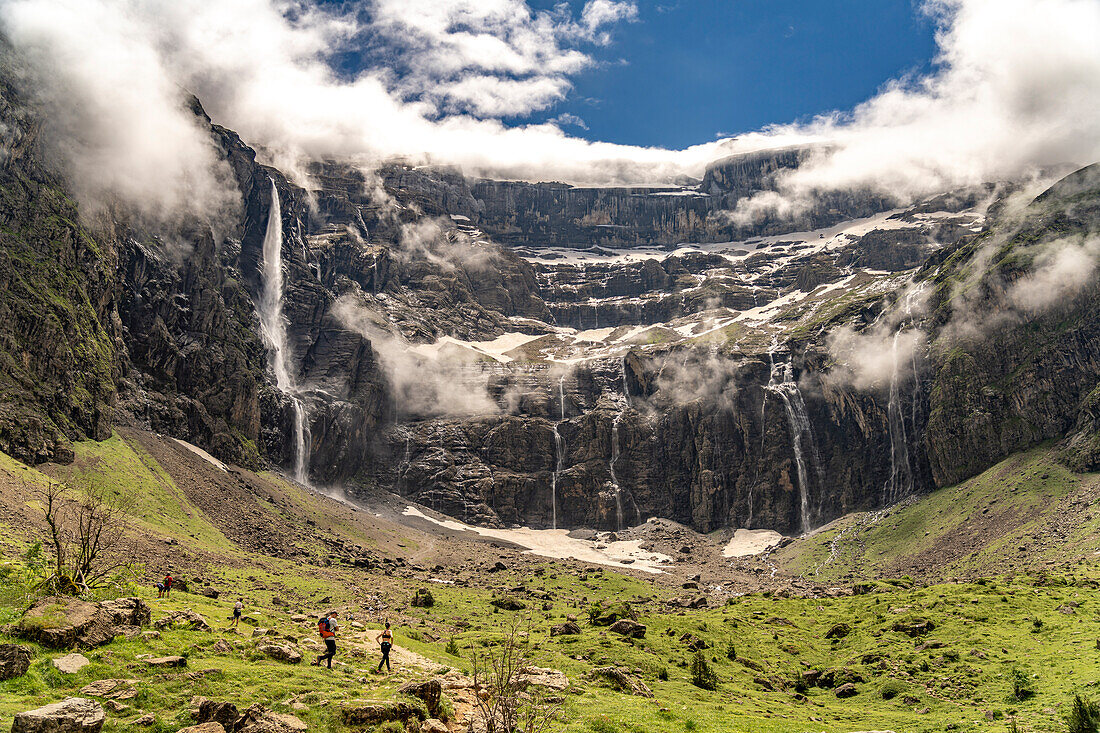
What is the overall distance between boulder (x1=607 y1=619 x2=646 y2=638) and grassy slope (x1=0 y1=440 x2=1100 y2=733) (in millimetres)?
1045

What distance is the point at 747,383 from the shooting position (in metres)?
184

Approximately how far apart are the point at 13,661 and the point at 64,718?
4590 mm

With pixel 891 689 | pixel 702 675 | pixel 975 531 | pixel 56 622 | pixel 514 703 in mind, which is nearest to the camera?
pixel 514 703

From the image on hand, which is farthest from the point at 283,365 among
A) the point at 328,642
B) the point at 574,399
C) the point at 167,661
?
the point at 167,661

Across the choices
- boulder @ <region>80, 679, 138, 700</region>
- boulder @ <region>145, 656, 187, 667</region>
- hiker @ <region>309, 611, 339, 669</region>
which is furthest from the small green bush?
boulder @ <region>80, 679, 138, 700</region>

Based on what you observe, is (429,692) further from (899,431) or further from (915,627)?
(899,431)

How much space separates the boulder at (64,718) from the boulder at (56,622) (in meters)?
5.64

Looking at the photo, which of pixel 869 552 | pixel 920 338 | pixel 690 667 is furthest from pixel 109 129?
pixel 920 338

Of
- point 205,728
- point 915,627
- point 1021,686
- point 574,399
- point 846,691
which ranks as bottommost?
point 846,691

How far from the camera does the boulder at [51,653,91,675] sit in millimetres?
21438

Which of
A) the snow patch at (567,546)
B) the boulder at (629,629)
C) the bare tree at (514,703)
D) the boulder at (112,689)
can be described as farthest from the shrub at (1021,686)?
the snow patch at (567,546)

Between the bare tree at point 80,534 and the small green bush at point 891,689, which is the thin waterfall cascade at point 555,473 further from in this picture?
the small green bush at point 891,689

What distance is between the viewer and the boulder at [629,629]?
45031 millimetres

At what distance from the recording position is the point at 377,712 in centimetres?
2148
